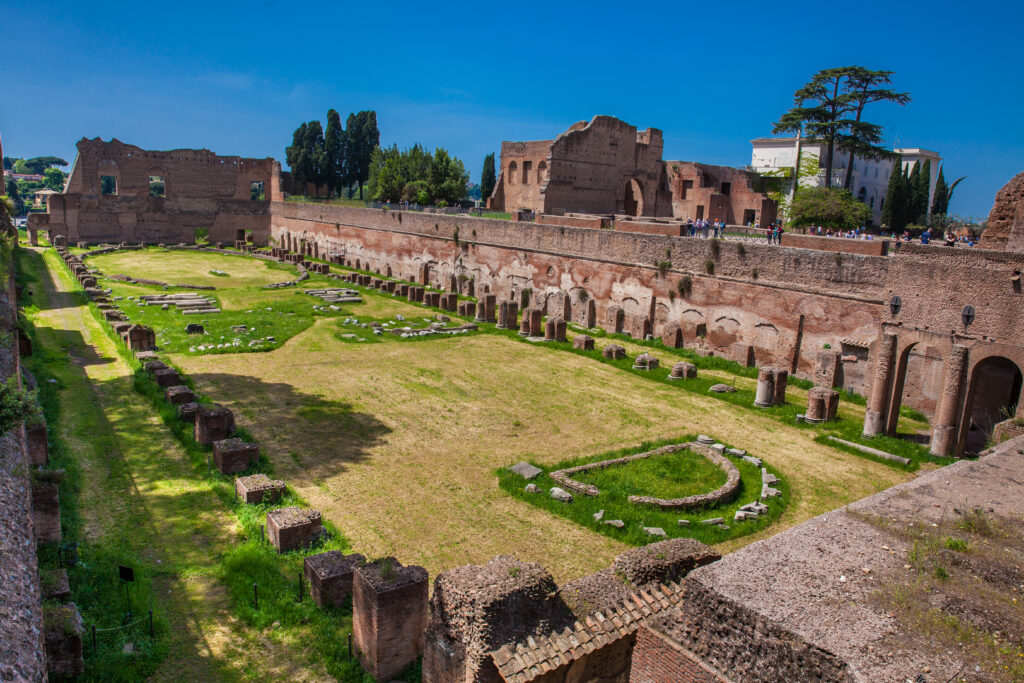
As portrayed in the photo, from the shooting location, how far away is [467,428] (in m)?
12.9

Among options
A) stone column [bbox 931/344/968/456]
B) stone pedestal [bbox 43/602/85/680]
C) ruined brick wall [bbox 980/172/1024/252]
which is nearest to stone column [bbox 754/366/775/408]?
stone column [bbox 931/344/968/456]

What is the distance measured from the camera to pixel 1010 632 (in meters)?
4.29

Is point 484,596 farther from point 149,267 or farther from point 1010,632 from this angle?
point 149,267

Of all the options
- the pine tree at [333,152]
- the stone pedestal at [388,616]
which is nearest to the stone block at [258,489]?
the stone pedestal at [388,616]

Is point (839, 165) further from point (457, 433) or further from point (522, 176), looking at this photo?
point (457, 433)

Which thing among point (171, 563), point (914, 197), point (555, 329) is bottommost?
point (171, 563)

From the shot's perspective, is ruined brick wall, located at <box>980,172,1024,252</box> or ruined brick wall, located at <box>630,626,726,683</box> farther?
ruined brick wall, located at <box>980,172,1024,252</box>

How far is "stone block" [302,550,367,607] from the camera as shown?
711cm

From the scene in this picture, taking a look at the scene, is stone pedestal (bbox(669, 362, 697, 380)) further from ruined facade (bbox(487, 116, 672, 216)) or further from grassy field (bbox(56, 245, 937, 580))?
ruined facade (bbox(487, 116, 672, 216))

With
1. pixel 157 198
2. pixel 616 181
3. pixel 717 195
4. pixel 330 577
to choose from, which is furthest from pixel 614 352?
pixel 157 198

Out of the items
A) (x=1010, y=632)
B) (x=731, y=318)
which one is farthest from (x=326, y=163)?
(x=1010, y=632)

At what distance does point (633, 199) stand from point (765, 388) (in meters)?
23.3

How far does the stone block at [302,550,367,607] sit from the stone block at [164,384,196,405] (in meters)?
6.61

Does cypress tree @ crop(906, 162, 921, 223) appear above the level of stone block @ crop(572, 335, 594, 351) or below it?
above
